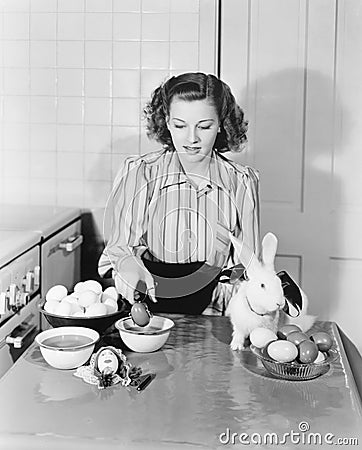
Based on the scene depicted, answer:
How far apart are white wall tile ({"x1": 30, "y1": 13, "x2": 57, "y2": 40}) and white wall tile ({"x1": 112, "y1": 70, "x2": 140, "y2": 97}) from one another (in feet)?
0.88

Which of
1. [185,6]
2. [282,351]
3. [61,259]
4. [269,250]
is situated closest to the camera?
[282,351]

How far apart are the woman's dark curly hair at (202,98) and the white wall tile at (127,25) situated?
0.47 m

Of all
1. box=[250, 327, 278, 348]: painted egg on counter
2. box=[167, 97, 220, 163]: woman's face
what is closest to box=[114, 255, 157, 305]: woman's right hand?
box=[167, 97, 220, 163]: woman's face

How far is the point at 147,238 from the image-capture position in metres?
2.36

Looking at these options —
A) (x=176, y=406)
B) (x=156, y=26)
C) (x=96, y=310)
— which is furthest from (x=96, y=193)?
(x=176, y=406)

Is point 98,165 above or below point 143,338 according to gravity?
above

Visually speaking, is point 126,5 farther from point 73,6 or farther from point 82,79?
point 82,79

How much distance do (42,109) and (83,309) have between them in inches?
50.4

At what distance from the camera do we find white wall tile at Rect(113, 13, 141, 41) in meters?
2.73

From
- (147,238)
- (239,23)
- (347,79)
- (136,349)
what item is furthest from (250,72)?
(136,349)

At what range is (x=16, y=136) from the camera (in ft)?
9.26

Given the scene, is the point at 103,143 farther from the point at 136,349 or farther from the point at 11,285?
the point at 136,349

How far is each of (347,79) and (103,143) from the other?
891 mm

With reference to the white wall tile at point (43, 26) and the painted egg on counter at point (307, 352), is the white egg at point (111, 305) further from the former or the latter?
the white wall tile at point (43, 26)
